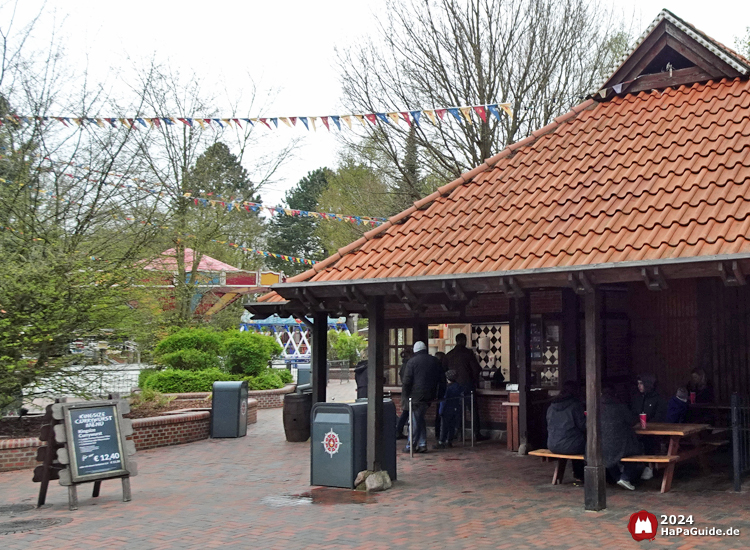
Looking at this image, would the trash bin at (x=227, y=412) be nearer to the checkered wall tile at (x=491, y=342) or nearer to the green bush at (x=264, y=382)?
the checkered wall tile at (x=491, y=342)

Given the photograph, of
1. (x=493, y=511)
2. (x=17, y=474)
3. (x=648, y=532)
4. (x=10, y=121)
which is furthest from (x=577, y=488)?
(x=10, y=121)

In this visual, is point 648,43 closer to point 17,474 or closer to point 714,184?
point 714,184

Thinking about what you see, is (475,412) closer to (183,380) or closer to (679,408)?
(679,408)

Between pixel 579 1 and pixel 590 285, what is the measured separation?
51.2 ft

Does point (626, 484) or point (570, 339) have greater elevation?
point (570, 339)

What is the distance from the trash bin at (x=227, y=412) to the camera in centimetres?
1539

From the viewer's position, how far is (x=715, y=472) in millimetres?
10219

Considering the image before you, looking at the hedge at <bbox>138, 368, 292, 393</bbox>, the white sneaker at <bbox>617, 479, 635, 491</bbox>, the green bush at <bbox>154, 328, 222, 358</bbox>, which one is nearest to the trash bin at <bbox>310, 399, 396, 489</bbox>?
the white sneaker at <bbox>617, 479, 635, 491</bbox>

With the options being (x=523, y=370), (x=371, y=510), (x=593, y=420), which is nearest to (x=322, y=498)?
(x=371, y=510)

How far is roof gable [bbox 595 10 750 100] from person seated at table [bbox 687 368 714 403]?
13.7 ft

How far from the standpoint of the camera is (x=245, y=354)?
861 inches

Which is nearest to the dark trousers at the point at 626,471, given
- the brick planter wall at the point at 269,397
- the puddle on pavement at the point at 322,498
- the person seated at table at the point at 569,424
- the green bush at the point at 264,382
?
the person seated at table at the point at 569,424

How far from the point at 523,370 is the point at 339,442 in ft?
13.3

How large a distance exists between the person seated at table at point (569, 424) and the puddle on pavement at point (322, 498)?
7.68 ft
